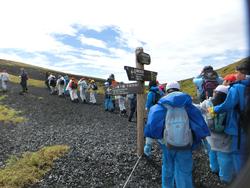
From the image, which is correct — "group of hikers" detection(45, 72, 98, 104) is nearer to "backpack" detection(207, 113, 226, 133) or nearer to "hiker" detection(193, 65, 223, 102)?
"hiker" detection(193, 65, 223, 102)

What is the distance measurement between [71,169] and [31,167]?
1.10 m

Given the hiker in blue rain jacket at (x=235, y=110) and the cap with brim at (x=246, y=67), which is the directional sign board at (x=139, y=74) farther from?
the cap with brim at (x=246, y=67)

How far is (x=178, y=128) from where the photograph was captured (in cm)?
631

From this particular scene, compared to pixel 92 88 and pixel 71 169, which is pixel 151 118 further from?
pixel 92 88

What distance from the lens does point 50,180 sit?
29.0ft

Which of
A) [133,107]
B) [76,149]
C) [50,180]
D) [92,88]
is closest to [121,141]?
[76,149]

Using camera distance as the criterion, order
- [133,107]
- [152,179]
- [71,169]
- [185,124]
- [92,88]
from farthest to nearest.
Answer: [92,88] → [133,107] → [71,169] → [152,179] → [185,124]

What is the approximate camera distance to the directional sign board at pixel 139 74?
350 inches

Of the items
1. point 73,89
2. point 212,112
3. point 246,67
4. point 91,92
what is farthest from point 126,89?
point 91,92

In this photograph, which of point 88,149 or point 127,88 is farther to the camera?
point 88,149

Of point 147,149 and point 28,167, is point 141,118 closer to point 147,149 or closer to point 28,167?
→ point 147,149

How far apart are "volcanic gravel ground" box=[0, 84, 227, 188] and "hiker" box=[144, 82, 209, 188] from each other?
4.82ft

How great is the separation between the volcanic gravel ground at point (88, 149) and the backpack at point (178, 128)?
1838mm

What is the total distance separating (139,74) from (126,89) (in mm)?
506
